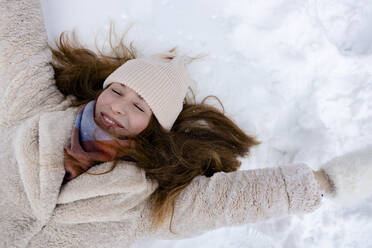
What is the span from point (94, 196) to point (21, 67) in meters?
0.55

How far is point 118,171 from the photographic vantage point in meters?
1.08

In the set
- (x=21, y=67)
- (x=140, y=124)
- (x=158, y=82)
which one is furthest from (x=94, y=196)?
(x=21, y=67)

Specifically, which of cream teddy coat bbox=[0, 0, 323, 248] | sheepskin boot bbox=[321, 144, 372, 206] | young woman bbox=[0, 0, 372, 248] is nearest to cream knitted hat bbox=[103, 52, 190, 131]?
young woman bbox=[0, 0, 372, 248]

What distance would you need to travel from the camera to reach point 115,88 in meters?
1.11

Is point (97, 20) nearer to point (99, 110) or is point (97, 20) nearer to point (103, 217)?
point (99, 110)

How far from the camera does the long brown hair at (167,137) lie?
1.14m

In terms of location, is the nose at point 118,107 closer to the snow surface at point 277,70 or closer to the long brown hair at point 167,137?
the long brown hair at point 167,137

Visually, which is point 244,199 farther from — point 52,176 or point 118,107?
point 52,176

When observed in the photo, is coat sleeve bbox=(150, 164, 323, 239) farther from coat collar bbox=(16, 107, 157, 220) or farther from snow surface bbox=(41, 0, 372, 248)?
snow surface bbox=(41, 0, 372, 248)

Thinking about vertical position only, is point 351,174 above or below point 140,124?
below

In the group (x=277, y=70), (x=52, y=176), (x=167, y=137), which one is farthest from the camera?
(x=277, y=70)

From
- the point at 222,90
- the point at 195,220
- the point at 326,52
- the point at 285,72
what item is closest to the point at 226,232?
the point at 195,220

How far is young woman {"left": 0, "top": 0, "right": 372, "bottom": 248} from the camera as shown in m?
1.04

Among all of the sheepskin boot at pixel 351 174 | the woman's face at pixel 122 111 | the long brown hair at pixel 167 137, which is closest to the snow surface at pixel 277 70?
the long brown hair at pixel 167 137
